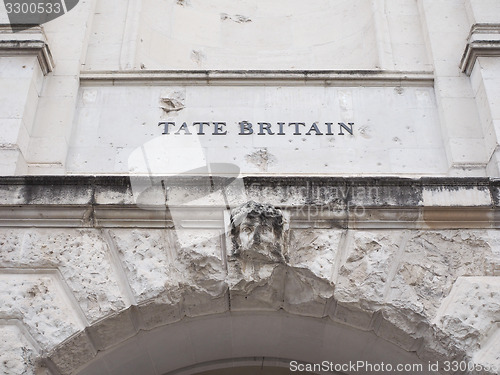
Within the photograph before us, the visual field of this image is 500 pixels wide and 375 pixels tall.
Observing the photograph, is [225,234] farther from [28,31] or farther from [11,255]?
[28,31]

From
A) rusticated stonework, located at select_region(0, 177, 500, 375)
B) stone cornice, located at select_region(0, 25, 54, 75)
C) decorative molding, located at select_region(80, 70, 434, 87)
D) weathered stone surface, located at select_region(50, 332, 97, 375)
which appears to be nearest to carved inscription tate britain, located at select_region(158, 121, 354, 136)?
decorative molding, located at select_region(80, 70, 434, 87)

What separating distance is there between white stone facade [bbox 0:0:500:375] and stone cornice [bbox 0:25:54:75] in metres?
0.02

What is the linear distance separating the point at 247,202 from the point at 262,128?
128cm

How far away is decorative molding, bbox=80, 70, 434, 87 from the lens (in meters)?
7.55

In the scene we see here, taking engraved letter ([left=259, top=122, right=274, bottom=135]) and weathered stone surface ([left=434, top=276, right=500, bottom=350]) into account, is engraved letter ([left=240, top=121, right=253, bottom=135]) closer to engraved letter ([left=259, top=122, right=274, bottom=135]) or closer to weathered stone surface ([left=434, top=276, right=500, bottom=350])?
engraved letter ([left=259, top=122, right=274, bottom=135])

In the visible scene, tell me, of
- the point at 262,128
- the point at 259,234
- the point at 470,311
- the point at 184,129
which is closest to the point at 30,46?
the point at 184,129

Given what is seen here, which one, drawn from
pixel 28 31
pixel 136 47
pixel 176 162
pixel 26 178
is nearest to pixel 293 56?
pixel 136 47

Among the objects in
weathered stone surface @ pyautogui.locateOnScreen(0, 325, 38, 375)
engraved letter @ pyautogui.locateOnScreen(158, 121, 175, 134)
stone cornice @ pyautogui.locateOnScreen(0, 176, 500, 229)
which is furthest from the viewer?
engraved letter @ pyautogui.locateOnScreen(158, 121, 175, 134)

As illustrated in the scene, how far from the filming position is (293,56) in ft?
28.0

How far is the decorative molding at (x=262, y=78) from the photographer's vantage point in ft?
24.8

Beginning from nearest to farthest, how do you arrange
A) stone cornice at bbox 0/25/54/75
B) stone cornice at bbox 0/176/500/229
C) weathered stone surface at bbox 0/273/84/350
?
weathered stone surface at bbox 0/273/84/350 → stone cornice at bbox 0/176/500/229 → stone cornice at bbox 0/25/54/75

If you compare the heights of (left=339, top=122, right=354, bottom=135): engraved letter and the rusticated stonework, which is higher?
(left=339, top=122, right=354, bottom=135): engraved letter

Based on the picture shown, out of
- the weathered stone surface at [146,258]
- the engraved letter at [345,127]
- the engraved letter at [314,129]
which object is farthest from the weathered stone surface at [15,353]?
the engraved letter at [345,127]

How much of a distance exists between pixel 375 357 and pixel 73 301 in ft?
8.32
